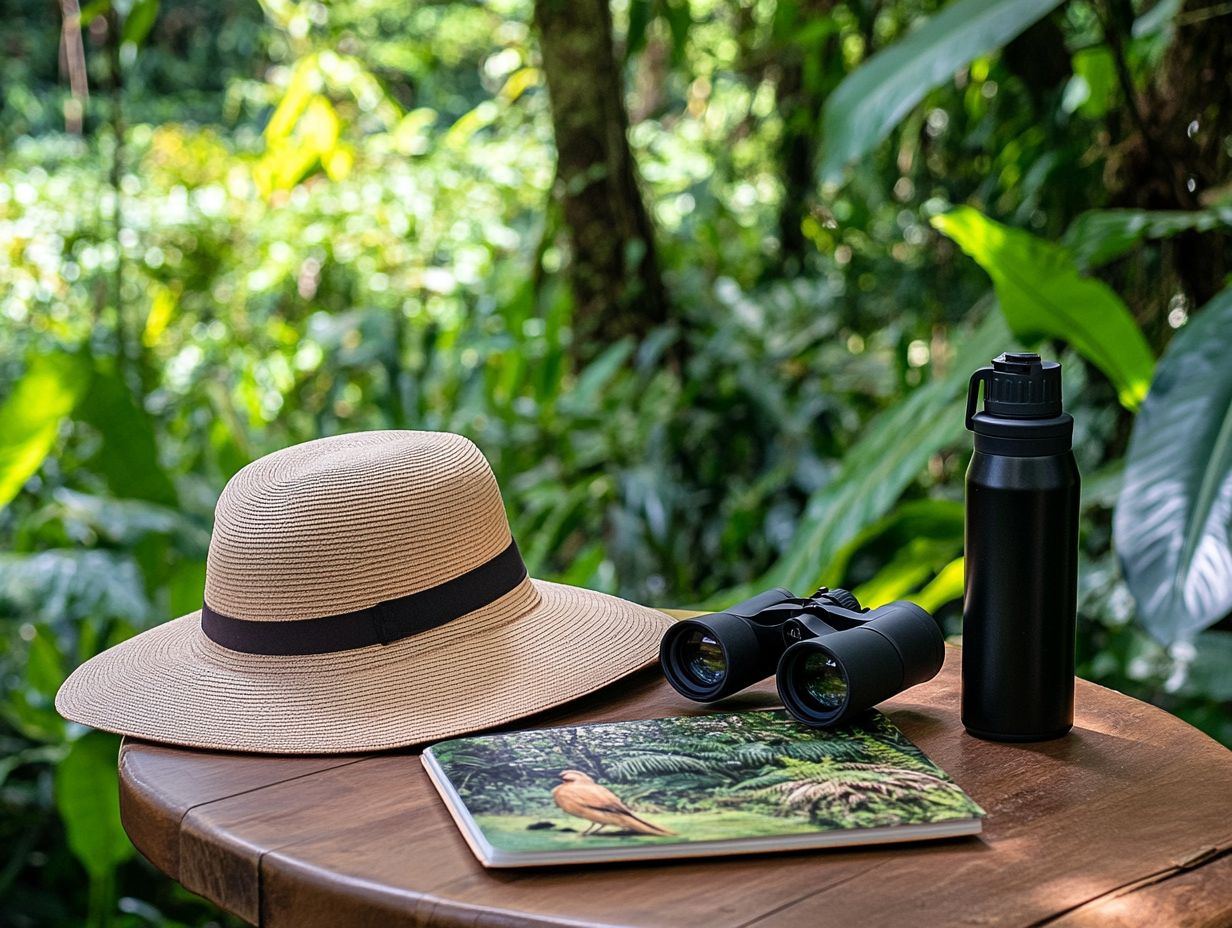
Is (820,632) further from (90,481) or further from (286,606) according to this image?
(90,481)

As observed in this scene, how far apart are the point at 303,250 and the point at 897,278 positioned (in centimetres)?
198

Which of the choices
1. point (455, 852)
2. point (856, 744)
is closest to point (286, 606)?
point (455, 852)

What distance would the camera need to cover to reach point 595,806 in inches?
28.4

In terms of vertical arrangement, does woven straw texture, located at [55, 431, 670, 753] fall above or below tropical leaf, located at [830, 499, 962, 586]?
above

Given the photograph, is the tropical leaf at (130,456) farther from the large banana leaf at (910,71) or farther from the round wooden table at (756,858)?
the round wooden table at (756,858)

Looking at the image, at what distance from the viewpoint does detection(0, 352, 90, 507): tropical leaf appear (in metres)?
1.81

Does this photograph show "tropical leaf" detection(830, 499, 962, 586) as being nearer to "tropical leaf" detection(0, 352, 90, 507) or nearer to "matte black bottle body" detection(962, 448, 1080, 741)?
"matte black bottle body" detection(962, 448, 1080, 741)

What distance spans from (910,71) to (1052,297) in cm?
34

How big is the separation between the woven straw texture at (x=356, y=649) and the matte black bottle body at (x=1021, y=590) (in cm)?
25

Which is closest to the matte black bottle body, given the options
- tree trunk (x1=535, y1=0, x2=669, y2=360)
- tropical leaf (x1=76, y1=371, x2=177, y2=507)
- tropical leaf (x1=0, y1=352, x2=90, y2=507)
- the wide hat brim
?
the wide hat brim

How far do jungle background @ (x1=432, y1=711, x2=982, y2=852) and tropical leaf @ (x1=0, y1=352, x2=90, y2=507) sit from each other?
1.22m

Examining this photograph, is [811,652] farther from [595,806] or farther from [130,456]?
[130,456]

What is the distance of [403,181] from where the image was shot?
416 centimetres

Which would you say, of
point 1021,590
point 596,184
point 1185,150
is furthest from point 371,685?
point 596,184
